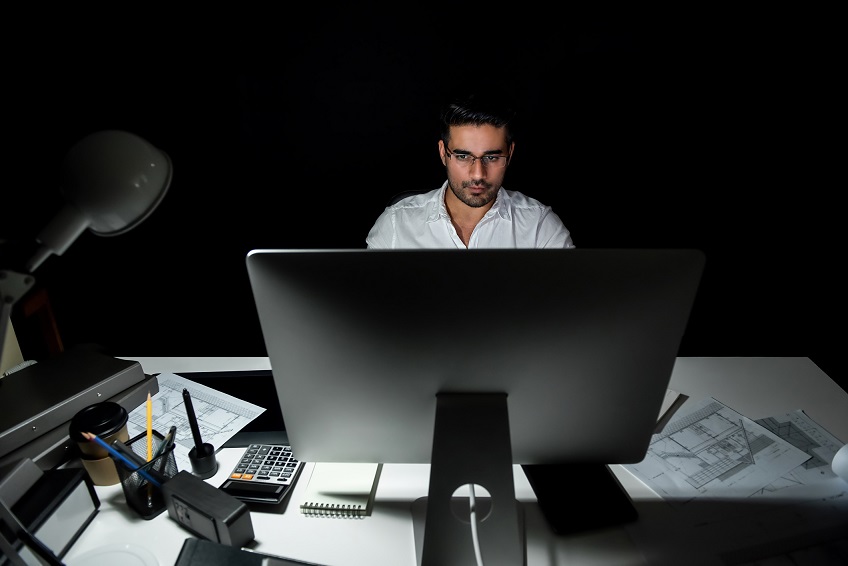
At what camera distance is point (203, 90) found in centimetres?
207

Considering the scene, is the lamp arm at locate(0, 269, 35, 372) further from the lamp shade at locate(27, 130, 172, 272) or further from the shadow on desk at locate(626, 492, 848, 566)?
the shadow on desk at locate(626, 492, 848, 566)

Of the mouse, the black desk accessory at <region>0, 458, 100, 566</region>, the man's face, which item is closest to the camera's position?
the black desk accessory at <region>0, 458, 100, 566</region>

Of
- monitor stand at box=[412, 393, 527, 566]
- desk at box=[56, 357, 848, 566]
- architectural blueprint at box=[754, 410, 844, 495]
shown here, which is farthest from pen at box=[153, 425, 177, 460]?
architectural blueprint at box=[754, 410, 844, 495]

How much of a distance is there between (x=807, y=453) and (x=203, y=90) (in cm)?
220

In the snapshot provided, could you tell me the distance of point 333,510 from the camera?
0.91 meters

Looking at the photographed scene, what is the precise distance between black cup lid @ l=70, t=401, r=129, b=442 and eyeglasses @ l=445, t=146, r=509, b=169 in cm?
135

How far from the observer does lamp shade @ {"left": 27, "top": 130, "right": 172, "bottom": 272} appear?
66 centimetres

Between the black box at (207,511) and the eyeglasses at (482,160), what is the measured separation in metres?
1.38

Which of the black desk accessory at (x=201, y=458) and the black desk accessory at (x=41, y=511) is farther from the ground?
the black desk accessory at (x=201, y=458)

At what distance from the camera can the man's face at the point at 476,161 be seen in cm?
188

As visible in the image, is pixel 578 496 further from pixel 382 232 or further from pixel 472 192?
pixel 382 232

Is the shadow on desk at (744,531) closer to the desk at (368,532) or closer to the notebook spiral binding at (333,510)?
the desk at (368,532)

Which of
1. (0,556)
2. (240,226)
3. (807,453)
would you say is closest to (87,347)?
(0,556)

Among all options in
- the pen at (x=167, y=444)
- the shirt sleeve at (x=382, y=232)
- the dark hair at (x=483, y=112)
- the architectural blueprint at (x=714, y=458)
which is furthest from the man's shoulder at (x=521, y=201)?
the pen at (x=167, y=444)
